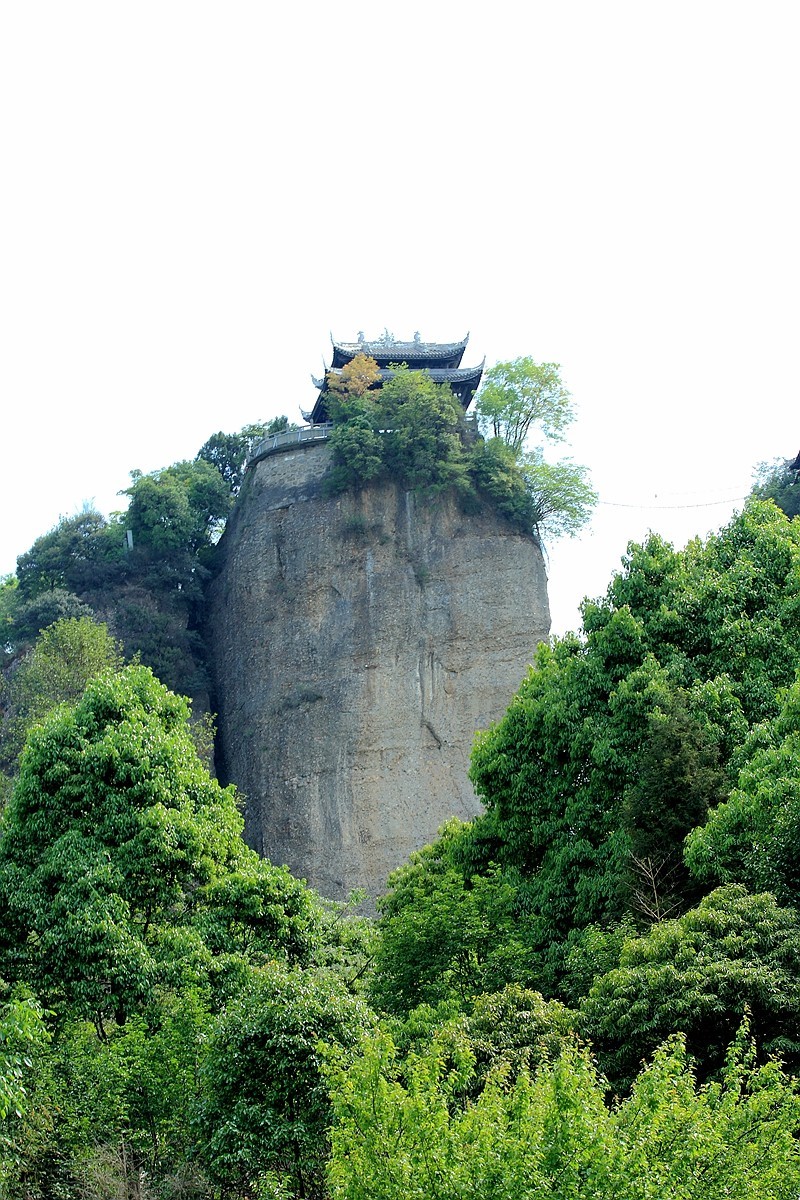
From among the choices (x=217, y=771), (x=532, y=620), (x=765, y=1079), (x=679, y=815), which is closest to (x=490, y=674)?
(x=532, y=620)

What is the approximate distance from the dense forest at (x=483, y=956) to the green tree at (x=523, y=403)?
65.2ft

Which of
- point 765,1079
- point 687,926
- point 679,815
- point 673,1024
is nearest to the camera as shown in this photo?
point 765,1079

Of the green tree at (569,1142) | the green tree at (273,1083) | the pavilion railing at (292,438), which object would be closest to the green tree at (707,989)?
the green tree at (273,1083)

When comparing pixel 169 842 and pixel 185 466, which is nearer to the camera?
pixel 169 842

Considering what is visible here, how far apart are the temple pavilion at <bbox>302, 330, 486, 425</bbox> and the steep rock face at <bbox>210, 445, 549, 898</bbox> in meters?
3.54

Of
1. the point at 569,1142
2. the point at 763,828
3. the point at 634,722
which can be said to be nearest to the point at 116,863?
the point at 634,722

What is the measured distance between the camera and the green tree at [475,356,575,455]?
43031mm

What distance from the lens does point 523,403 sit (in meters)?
43.2

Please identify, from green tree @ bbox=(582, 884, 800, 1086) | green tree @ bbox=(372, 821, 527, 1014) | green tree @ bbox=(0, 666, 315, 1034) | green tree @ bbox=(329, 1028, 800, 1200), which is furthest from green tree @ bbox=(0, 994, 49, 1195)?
green tree @ bbox=(582, 884, 800, 1086)

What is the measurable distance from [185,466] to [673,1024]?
34503mm

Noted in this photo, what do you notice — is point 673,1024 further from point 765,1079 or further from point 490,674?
point 490,674

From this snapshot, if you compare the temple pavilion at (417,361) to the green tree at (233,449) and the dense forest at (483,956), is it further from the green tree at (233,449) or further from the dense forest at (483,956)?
the dense forest at (483,956)

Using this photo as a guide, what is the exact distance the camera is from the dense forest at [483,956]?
9992 millimetres

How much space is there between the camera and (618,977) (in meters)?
15.4
